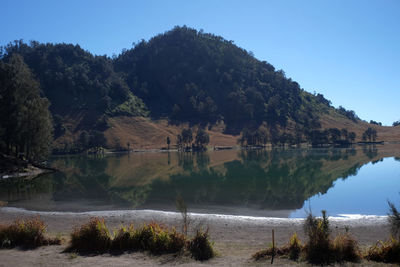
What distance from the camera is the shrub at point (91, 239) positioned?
11445mm

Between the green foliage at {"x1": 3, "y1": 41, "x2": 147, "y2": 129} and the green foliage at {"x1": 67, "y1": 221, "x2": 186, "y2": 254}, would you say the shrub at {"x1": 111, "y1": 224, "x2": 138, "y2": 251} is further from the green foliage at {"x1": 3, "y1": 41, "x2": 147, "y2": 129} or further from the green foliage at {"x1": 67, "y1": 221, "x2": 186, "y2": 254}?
the green foliage at {"x1": 3, "y1": 41, "x2": 147, "y2": 129}

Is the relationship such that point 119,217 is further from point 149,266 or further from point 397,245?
point 397,245

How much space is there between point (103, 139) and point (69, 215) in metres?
109

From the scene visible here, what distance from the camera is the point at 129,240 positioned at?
11.6 m

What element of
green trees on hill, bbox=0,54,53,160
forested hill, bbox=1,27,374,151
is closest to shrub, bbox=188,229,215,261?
green trees on hill, bbox=0,54,53,160

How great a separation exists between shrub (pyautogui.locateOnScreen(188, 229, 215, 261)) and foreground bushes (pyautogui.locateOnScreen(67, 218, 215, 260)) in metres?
0.03

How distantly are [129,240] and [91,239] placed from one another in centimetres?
133

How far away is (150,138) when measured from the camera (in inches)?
5610

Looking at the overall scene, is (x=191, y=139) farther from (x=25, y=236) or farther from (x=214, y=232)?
(x=25, y=236)

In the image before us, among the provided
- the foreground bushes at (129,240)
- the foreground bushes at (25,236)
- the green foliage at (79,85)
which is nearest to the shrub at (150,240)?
the foreground bushes at (129,240)

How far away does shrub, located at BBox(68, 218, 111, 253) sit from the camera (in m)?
11.4

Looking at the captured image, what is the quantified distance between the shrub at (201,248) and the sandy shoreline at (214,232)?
26 cm

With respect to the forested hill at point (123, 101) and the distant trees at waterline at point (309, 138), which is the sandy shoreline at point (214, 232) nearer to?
the distant trees at waterline at point (309, 138)

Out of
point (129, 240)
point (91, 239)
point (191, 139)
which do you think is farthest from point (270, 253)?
point (191, 139)
